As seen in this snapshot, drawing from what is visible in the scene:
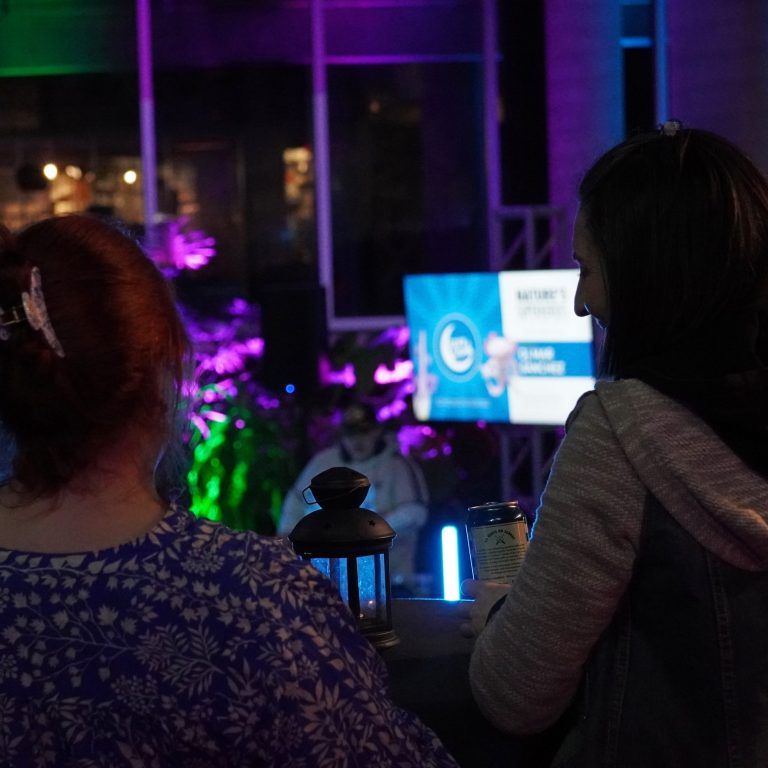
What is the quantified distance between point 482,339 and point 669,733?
5.01 m

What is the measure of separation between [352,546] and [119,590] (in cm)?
60

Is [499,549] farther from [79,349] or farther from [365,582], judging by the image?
[79,349]

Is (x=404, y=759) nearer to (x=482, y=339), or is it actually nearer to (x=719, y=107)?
(x=719, y=107)

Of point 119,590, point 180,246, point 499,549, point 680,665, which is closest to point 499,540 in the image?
point 499,549

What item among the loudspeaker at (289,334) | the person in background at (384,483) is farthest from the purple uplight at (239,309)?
the person in background at (384,483)

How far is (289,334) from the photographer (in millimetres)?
6988

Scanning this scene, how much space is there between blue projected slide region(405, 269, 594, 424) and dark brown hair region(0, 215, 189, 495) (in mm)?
4683

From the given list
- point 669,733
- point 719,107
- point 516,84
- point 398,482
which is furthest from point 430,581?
point 669,733

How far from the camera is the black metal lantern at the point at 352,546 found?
1716mm

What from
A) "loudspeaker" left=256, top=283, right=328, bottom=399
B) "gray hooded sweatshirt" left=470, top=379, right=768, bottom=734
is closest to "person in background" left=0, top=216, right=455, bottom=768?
"gray hooded sweatshirt" left=470, top=379, right=768, bottom=734

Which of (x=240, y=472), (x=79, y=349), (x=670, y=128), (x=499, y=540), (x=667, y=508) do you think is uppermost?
(x=670, y=128)

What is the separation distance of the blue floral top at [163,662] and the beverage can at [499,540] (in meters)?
0.46

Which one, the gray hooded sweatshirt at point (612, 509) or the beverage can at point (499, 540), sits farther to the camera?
the beverage can at point (499, 540)

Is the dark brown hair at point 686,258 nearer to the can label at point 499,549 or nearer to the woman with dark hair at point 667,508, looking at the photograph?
the woman with dark hair at point 667,508
